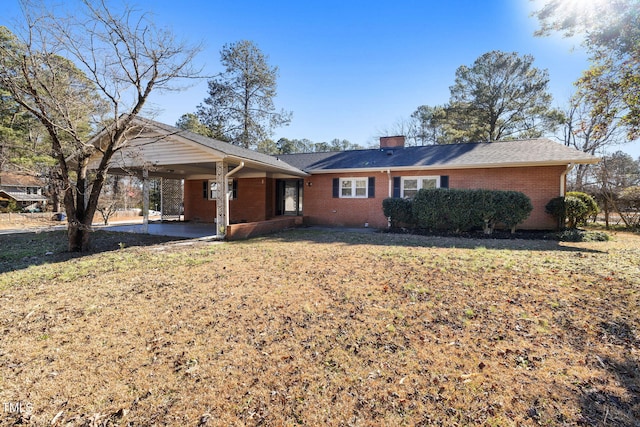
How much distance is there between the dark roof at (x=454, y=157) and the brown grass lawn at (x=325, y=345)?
6220mm

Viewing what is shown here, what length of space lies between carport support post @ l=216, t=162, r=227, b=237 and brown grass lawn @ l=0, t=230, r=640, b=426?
407 centimetres

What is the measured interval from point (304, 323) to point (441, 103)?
26.9 metres

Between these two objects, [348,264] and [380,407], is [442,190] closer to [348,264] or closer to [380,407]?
[348,264]

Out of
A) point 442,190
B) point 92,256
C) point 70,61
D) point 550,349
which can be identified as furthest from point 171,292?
point 442,190

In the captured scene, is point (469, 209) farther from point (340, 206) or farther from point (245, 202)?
point (245, 202)

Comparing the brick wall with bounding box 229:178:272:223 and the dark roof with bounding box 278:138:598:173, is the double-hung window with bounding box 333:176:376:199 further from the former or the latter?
the brick wall with bounding box 229:178:272:223

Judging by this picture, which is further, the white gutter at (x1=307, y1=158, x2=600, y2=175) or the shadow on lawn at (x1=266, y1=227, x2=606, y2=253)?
the white gutter at (x1=307, y1=158, x2=600, y2=175)

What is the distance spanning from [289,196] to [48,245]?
976 cm

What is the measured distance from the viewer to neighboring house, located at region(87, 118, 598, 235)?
1005cm

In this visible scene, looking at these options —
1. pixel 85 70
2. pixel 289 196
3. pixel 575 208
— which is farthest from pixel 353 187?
pixel 85 70

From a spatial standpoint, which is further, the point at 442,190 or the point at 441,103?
the point at 441,103

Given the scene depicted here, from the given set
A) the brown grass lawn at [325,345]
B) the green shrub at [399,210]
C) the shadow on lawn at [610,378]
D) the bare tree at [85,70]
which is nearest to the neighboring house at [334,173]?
the bare tree at [85,70]

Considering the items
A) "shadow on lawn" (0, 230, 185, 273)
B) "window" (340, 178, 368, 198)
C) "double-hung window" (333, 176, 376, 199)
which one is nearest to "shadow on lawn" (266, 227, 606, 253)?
"double-hung window" (333, 176, 376, 199)

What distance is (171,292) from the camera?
4652 millimetres
